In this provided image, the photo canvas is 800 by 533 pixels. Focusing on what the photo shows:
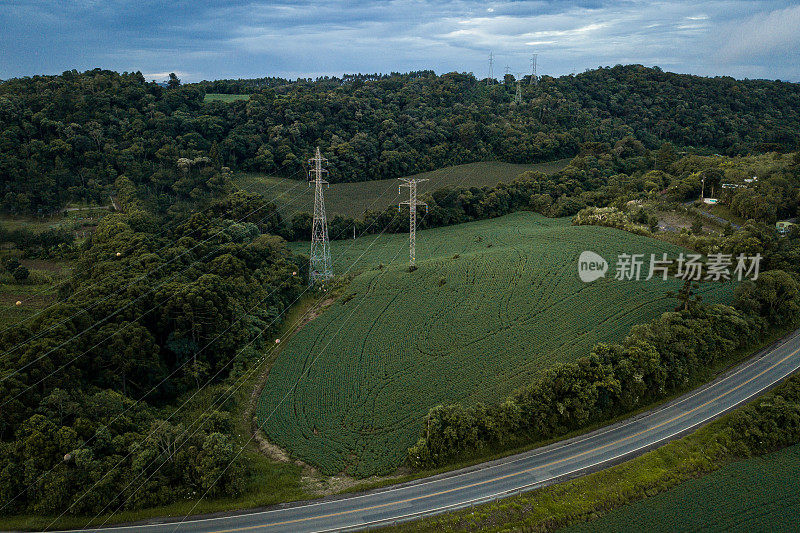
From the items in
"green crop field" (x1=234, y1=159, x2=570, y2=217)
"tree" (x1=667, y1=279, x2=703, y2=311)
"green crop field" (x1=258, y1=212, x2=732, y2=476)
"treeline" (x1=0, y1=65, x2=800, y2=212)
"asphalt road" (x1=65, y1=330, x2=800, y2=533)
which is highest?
"treeline" (x1=0, y1=65, x2=800, y2=212)

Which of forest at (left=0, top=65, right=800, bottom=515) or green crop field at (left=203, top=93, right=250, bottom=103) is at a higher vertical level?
green crop field at (left=203, top=93, right=250, bottom=103)

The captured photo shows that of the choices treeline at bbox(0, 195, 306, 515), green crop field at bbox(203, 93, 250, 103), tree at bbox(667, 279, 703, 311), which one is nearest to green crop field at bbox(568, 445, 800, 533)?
tree at bbox(667, 279, 703, 311)

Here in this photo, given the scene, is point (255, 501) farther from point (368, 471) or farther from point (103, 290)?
point (103, 290)

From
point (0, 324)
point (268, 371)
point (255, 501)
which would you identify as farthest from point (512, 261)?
point (0, 324)

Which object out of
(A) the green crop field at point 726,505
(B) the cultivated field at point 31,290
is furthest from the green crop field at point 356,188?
(A) the green crop field at point 726,505

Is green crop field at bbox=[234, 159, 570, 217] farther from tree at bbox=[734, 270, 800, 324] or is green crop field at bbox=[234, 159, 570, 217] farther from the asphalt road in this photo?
the asphalt road

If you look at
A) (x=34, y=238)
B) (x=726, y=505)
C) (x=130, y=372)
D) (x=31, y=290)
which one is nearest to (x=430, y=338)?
(x=726, y=505)
